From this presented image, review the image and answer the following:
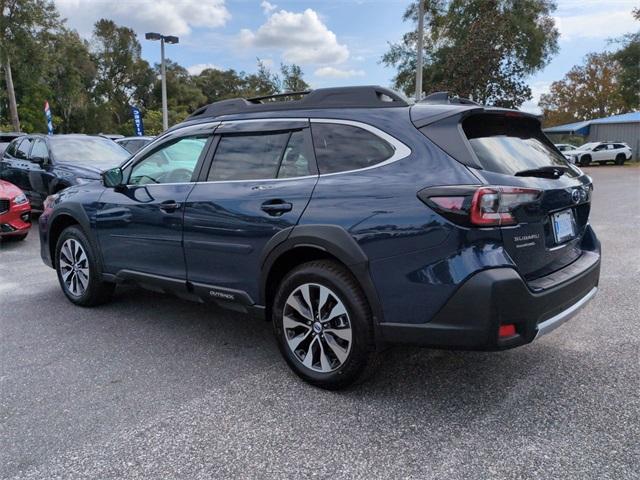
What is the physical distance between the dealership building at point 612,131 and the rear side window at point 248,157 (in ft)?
131

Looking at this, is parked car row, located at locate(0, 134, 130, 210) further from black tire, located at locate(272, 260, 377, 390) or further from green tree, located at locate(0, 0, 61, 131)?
green tree, located at locate(0, 0, 61, 131)

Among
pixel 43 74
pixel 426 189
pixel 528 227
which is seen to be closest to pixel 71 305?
pixel 426 189

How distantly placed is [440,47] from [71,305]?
2977 centimetres

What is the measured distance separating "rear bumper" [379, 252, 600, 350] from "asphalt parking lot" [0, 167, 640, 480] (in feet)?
1.53

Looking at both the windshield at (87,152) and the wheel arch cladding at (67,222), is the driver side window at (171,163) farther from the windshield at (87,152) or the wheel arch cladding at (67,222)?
the windshield at (87,152)

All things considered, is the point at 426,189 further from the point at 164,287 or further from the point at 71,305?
the point at 71,305

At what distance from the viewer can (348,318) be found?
305 cm

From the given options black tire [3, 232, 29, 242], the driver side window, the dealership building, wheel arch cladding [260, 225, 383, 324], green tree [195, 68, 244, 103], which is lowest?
black tire [3, 232, 29, 242]

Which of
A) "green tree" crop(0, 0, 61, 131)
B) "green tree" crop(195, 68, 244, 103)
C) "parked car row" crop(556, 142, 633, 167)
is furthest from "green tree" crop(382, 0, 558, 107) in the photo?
"green tree" crop(195, 68, 244, 103)

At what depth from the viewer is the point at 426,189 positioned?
9.07ft

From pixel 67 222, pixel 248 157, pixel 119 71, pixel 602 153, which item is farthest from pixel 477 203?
pixel 119 71

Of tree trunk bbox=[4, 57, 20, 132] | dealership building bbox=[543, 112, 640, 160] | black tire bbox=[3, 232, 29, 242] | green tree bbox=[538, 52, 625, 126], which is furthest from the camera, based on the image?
green tree bbox=[538, 52, 625, 126]

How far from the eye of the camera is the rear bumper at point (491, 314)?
263 centimetres

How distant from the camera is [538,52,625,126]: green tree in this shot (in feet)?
189
